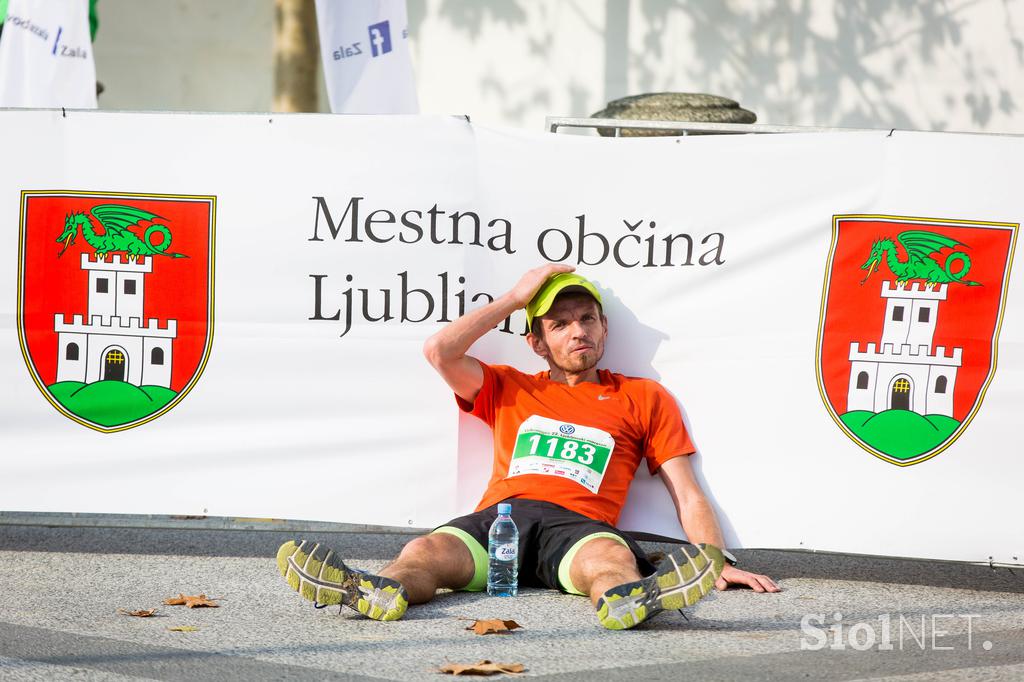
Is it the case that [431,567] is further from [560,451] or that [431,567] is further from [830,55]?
[830,55]

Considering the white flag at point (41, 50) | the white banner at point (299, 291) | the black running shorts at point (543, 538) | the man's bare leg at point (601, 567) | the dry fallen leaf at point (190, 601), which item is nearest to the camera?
the man's bare leg at point (601, 567)

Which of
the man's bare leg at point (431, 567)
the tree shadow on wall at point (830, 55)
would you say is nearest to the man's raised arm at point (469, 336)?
the man's bare leg at point (431, 567)

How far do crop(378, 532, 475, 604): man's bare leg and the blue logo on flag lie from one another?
14.1ft

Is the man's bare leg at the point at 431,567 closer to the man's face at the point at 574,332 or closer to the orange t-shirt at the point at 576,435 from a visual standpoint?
the orange t-shirt at the point at 576,435

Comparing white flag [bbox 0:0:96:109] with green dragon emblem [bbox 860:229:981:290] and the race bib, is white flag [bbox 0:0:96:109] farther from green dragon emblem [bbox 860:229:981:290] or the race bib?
green dragon emblem [bbox 860:229:981:290]

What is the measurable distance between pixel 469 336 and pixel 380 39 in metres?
3.70

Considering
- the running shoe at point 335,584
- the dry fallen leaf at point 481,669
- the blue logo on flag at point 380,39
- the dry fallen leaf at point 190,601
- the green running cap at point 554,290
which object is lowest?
the dry fallen leaf at point 481,669

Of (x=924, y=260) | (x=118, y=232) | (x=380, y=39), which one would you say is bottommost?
(x=924, y=260)

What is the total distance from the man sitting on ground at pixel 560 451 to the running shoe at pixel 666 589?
0.29 m

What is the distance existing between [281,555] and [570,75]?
8156 mm

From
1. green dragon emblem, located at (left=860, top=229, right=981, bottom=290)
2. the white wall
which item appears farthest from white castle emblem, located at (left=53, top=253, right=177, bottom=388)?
the white wall

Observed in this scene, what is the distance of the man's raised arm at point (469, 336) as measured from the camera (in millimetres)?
5383

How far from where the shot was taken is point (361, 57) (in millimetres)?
8453

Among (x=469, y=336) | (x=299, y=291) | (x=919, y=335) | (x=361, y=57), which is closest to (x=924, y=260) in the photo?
(x=919, y=335)
